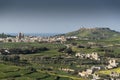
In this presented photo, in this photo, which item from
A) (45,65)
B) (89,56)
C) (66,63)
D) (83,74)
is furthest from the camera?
(89,56)

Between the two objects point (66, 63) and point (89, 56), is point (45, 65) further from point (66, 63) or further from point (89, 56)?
point (89, 56)

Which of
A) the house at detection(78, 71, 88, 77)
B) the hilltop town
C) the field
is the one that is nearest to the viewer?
the field

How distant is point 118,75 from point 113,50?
56.5ft

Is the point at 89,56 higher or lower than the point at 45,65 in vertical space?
higher

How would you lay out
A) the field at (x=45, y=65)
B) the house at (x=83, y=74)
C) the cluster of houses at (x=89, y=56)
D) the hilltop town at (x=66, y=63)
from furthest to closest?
the cluster of houses at (x=89, y=56)
the house at (x=83, y=74)
the hilltop town at (x=66, y=63)
the field at (x=45, y=65)

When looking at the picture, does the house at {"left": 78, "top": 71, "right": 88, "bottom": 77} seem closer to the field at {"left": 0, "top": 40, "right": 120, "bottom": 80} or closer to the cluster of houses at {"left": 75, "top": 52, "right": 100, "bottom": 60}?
the field at {"left": 0, "top": 40, "right": 120, "bottom": 80}

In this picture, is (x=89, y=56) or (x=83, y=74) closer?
(x=83, y=74)

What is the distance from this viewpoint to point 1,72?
21.6 metres

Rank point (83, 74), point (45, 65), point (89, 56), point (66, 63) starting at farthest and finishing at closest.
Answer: point (89, 56) → point (66, 63) → point (45, 65) → point (83, 74)

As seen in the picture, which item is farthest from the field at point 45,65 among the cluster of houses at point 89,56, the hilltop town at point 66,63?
the cluster of houses at point 89,56

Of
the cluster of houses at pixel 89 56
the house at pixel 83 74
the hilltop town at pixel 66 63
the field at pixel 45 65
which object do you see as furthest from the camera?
the cluster of houses at pixel 89 56

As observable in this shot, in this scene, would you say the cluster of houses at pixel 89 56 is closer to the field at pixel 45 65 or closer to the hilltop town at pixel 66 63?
the hilltop town at pixel 66 63

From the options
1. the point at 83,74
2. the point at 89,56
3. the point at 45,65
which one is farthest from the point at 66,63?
the point at 89,56

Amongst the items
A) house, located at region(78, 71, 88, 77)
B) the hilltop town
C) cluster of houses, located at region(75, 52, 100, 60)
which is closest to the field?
the hilltop town
